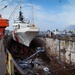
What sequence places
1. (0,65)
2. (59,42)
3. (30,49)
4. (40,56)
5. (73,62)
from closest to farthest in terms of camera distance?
(0,65)
(73,62)
(59,42)
(40,56)
(30,49)

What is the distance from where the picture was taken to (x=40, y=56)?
80.6ft

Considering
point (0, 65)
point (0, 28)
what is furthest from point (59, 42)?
point (0, 65)

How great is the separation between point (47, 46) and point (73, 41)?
9.19 meters

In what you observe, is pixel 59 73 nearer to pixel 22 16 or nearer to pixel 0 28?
pixel 0 28

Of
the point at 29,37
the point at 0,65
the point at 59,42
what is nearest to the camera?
the point at 0,65

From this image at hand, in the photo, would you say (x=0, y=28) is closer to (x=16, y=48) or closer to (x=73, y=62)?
(x=73, y=62)

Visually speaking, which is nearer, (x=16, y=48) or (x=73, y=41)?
(x=73, y=41)

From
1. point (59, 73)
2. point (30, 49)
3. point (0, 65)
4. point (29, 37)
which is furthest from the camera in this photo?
point (30, 49)

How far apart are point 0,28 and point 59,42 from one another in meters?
13.3

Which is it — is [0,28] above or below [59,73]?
above

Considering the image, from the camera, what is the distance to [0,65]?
7746 mm

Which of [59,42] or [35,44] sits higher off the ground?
[59,42]

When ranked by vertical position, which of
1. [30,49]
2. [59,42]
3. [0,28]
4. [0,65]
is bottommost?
[30,49]

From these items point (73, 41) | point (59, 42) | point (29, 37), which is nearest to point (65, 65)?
point (73, 41)
